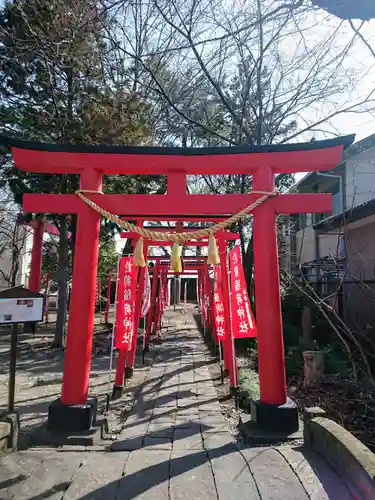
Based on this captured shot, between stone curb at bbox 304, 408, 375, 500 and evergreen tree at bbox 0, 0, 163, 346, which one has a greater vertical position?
evergreen tree at bbox 0, 0, 163, 346

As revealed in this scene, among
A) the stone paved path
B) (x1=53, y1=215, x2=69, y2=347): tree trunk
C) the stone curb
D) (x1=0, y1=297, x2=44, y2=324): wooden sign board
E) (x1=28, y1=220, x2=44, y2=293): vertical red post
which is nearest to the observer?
the stone curb

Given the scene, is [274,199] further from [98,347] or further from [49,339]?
[49,339]

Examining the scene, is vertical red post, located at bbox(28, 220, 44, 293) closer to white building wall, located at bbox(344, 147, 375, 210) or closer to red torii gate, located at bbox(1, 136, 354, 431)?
red torii gate, located at bbox(1, 136, 354, 431)

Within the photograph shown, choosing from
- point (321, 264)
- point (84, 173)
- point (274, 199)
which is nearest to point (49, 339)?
point (321, 264)

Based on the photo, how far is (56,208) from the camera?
5.20 m

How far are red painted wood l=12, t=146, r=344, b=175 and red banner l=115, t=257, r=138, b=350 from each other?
2.99 m

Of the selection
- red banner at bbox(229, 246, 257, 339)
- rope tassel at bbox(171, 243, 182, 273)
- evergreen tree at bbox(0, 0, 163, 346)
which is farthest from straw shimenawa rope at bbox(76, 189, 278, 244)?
evergreen tree at bbox(0, 0, 163, 346)

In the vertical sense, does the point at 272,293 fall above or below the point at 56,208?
below

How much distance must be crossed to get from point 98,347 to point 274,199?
10.1 metres

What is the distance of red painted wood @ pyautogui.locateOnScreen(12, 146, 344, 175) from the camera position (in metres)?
5.01

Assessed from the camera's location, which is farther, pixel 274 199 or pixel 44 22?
pixel 44 22

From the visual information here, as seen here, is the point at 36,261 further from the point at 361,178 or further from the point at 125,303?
the point at 361,178

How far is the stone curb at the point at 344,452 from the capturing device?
2.83 metres

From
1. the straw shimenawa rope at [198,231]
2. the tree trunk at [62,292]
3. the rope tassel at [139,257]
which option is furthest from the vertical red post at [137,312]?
the tree trunk at [62,292]
